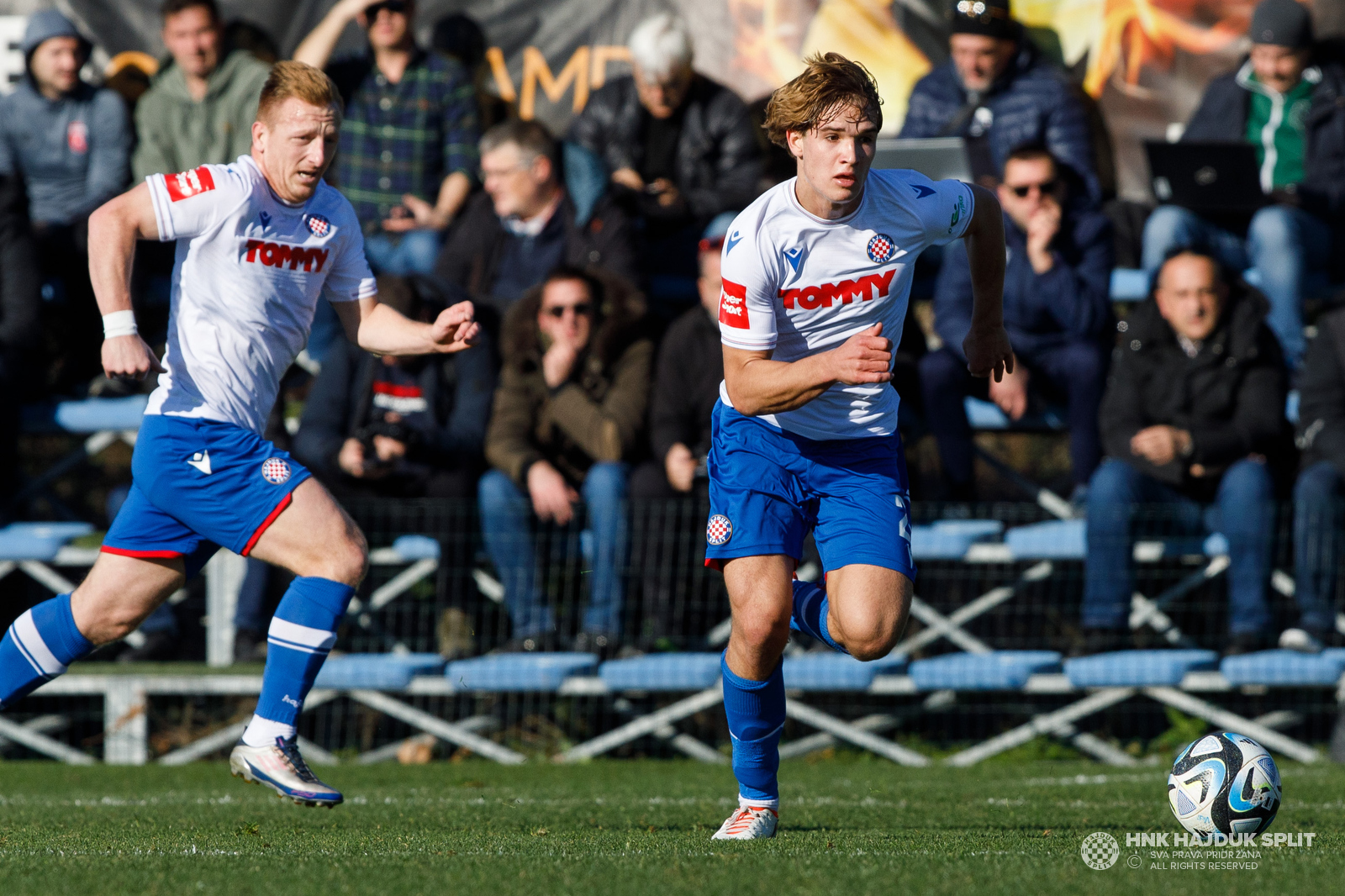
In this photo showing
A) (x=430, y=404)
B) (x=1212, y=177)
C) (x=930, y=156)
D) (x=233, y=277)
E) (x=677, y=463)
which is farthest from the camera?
(x=1212, y=177)

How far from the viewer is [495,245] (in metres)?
10.3

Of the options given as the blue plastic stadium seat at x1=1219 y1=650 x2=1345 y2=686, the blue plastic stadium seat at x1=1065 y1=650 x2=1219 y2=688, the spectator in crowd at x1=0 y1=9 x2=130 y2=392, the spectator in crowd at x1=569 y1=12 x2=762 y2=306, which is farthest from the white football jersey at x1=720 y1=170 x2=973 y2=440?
the spectator in crowd at x1=0 y1=9 x2=130 y2=392

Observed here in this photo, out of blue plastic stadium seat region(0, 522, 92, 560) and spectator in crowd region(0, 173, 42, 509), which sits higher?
spectator in crowd region(0, 173, 42, 509)

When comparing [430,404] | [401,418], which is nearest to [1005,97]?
[430,404]

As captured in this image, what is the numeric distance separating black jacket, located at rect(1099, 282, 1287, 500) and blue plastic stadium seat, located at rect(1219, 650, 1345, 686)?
0.99 meters

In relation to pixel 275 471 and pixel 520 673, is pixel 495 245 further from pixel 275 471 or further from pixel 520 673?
pixel 275 471

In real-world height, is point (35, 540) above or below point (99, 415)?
below

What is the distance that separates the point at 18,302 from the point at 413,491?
→ 2.81m

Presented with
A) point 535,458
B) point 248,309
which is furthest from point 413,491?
point 248,309

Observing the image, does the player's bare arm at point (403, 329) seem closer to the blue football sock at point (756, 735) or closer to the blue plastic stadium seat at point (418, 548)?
the blue football sock at point (756, 735)

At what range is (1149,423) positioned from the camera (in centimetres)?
916

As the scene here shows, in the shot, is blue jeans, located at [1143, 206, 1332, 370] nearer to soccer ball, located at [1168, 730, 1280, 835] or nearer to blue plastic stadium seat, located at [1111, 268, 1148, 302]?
blue plastic stadium seat, located at [1111, 268, 1148, 302]

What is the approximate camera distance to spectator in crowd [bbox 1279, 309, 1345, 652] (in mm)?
8578

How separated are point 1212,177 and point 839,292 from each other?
5940mm
